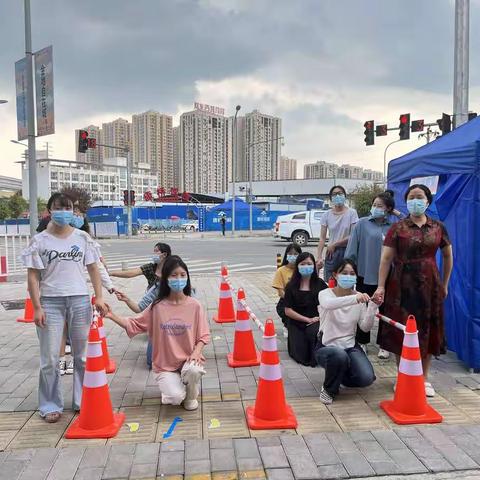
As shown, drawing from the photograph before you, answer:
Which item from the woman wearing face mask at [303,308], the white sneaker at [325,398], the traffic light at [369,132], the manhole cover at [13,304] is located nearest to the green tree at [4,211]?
the traffic light at [369,132]

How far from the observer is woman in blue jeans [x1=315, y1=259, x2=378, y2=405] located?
4074mm

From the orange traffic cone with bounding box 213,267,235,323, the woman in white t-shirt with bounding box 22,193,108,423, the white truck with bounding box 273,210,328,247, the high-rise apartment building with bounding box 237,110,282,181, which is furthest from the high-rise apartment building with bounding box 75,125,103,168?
the woman in white t-shirt with bounding box 22,193,108,423

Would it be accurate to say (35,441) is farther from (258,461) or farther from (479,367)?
(479,367)

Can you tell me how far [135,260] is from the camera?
1766 centimetres

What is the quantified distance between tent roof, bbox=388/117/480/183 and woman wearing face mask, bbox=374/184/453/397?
785 millimetres

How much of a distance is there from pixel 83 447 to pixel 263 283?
26.3 feet

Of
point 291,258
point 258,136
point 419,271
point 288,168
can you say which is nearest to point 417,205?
point 419,271

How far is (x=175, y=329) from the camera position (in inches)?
158

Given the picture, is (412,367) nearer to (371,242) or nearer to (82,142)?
(371,242)

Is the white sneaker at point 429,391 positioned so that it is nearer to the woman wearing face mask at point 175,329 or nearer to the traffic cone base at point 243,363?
the traffic cone base at point 243,363

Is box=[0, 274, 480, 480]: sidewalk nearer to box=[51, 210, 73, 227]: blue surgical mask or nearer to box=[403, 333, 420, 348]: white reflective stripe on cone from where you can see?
box=[403, 333, 420, 348]: white reflective stripe on cone

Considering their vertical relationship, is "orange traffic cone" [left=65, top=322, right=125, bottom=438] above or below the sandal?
above

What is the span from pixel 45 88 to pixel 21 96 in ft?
2.38

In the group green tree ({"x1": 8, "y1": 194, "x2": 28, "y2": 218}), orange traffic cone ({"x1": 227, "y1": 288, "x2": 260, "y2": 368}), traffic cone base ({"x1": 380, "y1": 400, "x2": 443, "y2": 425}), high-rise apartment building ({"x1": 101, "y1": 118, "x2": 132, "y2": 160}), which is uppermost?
high-rise apartment building ({"x1": 101, "y1": 118, "x2": 132, "y2": 160})
